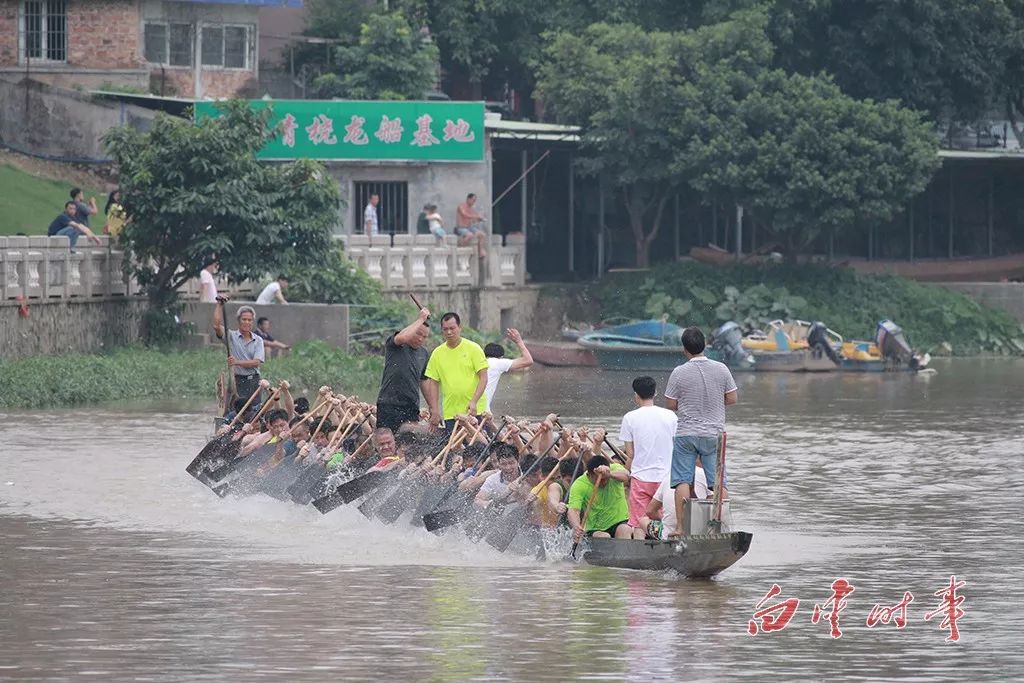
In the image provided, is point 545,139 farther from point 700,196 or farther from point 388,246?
point 388,246

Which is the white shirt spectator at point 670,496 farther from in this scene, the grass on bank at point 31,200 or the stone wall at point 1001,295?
the stone wall at point 1001,295

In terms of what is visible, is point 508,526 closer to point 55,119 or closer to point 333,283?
point 333,283

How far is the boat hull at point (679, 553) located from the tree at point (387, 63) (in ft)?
89.7

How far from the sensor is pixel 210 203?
32.7 m

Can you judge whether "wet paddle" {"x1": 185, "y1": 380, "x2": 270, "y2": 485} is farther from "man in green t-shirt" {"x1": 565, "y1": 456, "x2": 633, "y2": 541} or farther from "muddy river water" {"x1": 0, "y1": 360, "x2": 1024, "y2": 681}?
"man in green t-shirt" {"x1": 565, "y1": 456, "x2": 633, "y2": 541}

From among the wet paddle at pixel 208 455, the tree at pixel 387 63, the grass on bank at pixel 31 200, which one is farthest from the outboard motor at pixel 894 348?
the wet paddle at pixel 208 455

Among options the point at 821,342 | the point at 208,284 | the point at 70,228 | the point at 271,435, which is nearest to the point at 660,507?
the point at 271,435

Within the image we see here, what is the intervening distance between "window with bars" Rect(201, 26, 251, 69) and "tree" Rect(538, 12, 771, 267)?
635 cm

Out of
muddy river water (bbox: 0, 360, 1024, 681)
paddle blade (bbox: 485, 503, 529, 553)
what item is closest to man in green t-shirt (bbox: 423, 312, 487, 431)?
muddy river water (bbox: 0, 360, 1024, 681)

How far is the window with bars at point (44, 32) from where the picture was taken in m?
42.8

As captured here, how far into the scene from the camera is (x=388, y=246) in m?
38.2

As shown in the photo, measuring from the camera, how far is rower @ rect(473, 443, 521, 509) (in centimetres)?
1688

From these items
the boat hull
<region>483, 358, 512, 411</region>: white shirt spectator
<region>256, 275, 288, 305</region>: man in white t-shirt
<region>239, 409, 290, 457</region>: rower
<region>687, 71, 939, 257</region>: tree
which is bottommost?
the boat hull

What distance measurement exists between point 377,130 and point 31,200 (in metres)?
6.49
